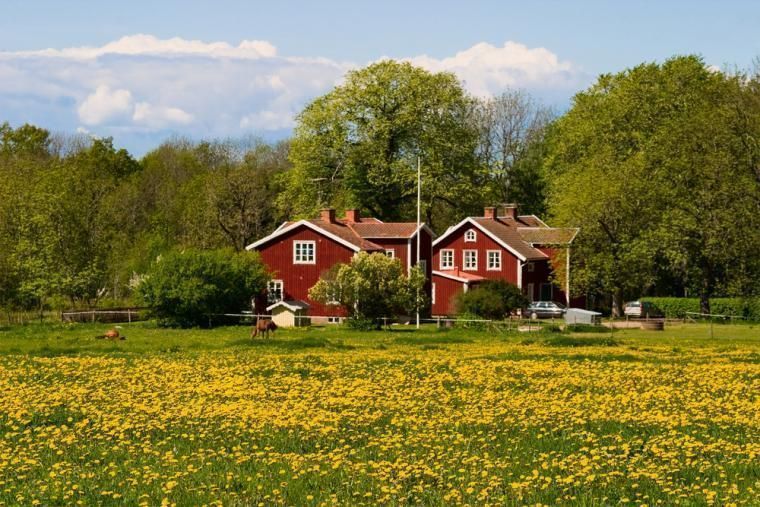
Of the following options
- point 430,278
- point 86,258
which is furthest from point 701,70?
point 86,258

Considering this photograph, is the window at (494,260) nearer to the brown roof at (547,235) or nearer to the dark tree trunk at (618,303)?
the brown roof at (547,235)

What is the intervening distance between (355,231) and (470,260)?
46.2ft

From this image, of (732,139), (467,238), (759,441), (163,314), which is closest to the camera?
(759,441)

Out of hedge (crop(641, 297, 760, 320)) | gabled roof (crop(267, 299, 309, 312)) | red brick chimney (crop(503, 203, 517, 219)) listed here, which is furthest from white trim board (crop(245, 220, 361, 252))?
red brick chimney (crop(503, 203, 517, 219))

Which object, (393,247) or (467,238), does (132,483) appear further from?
(467,238)

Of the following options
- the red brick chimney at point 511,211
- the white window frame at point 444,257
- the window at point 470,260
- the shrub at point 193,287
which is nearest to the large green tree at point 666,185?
the red brick chimney at point 511,211

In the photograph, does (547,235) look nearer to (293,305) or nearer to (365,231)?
(365,231)

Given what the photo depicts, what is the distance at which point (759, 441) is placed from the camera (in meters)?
19.1

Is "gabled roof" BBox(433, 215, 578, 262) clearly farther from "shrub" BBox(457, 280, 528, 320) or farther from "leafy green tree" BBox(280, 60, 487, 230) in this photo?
"shrub" BBox(457, 280, 528, 320)

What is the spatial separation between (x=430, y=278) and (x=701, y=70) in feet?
109

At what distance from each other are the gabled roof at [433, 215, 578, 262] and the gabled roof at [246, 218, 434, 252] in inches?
369

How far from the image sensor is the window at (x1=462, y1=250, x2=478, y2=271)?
9362 centimetres

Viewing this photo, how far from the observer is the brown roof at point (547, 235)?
8831 centimetres

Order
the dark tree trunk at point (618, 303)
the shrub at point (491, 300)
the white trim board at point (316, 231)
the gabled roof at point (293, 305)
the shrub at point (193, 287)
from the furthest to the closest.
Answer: the dark tree trunk at point (618, 303) < the white trim board at point (316, 231) < the gabled roof at point (293, 305) < the shrub at point (491, 300) < the shrub at point (193, 287)
